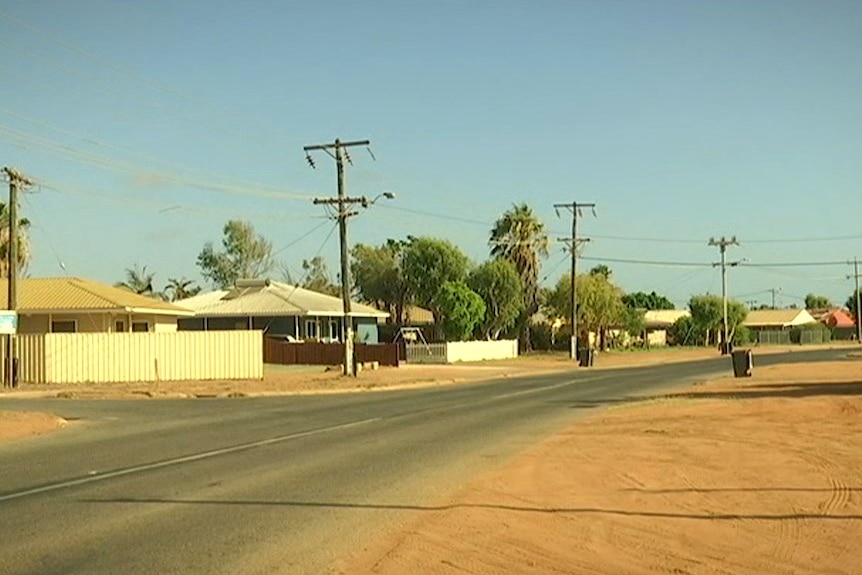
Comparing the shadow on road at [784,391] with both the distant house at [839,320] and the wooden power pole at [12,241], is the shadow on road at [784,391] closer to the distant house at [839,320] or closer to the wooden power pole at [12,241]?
the wooden power pole at [12,241]

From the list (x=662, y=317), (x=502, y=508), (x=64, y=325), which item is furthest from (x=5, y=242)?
(x=662, y=317)

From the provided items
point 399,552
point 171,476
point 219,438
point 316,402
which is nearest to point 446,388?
point 316,402

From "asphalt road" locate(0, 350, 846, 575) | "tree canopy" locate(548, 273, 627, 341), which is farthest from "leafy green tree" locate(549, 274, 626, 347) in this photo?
"asphalt road" locate(0, 350, 846, 575)

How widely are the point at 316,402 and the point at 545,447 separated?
1616 cm

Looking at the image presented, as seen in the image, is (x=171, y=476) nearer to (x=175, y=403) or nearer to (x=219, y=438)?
(x=219, y=438)

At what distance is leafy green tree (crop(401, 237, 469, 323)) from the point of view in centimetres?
8244

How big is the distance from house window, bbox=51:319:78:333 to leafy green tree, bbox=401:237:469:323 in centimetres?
3482

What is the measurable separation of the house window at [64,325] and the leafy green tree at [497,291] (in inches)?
1442

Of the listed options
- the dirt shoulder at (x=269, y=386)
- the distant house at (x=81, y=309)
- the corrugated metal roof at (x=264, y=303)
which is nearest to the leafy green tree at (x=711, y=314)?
the corrugated metal roof at (x=264, y=303)

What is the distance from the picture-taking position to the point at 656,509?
1202cm

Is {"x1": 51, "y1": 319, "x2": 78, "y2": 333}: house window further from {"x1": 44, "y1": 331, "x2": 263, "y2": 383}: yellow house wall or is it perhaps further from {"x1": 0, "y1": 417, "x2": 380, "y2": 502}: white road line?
{"x1": 0, "y1": 417, "x2": 380, "y2": 502}: white road line

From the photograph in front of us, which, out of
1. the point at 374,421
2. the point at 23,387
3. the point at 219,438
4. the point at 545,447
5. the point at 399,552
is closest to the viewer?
the point at 399,552

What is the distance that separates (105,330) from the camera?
162ft

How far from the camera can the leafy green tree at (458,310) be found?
2938 inches
